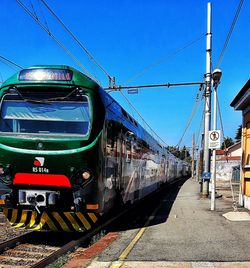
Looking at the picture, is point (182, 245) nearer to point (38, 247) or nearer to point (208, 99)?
point (38, 247)

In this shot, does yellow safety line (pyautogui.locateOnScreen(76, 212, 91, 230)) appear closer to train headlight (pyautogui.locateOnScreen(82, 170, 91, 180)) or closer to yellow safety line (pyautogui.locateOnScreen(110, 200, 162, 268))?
train headlight (pyautogui.locateOnScreen(82, 170, 91, 180))

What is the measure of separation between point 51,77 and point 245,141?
9240 millimetres

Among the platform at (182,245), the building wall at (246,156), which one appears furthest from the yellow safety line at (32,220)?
the building wall at (246,156)

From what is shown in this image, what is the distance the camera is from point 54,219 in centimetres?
844

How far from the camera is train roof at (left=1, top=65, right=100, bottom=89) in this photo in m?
8.55

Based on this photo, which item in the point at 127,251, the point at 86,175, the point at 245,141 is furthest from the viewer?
the point at 245,141

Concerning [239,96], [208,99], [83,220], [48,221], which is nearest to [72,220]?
[83,220]

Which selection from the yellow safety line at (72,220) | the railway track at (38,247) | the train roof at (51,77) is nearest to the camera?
the railway track at (38,247)

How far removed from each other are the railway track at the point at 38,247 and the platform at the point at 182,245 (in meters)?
0.62

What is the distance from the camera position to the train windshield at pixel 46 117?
8383 millimetres

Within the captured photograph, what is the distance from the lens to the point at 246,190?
579 inches

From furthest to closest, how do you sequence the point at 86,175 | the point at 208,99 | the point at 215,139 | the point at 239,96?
the point at 208,99 → the point at 215,139 → the point at 239,96 → the point at 86,175

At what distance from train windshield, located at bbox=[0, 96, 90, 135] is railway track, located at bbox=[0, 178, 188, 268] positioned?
7.41ft

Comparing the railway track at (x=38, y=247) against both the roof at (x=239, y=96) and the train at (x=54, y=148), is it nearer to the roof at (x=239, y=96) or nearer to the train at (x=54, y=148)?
the train at (x=54, y=148)
